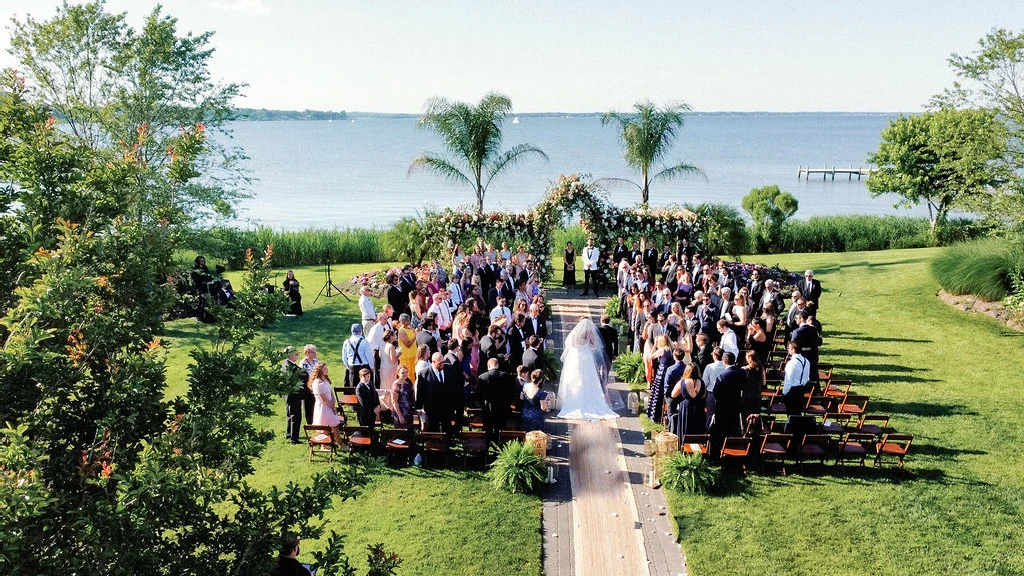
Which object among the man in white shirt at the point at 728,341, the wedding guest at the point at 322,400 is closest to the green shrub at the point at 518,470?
the wedding guest at the point at 322,400

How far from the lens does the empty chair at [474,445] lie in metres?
11.4

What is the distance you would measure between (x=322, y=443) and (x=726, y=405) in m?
6.15

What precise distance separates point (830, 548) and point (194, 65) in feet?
70.8

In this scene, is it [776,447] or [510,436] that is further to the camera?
[510,436]

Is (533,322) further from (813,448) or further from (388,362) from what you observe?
(813,448)

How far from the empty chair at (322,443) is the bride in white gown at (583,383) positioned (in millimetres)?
4017

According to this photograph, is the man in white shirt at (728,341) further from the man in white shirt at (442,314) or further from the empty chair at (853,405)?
the man in white shirt at (442,314)

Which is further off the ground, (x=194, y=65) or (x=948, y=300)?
(x=194, y=65)

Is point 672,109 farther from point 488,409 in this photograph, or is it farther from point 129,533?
point 129,533

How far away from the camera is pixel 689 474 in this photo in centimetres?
1074

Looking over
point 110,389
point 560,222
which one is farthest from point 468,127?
point 110,389

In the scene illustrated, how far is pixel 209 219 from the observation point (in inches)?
971

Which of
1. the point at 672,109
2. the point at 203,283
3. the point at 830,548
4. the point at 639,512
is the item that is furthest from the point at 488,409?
the point at 672,109

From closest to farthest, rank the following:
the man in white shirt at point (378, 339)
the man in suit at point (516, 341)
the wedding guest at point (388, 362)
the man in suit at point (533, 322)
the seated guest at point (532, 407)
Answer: the seated guest at point (532, 407)
the wedding guest at point (388, 362)
the man in suit at point (516, 341)
the man in white shirt at point (378, 339)
the man in suit at point (533, 322)
